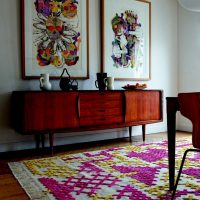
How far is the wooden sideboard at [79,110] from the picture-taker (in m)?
2.85

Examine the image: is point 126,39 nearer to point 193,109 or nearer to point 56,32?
point 56,32

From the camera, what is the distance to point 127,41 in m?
4.02

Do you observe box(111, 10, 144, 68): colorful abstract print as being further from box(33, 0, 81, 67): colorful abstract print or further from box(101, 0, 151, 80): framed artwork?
box(33, 0, 81, 67): colorful abstract print

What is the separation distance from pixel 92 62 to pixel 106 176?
74.9 inches

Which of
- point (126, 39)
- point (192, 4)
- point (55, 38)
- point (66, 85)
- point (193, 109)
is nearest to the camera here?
point (193, 109)

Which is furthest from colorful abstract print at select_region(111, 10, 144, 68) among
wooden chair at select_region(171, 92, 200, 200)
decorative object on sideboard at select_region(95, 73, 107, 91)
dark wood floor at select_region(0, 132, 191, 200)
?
wooden chair at select_region(171, 92, 200, 200)

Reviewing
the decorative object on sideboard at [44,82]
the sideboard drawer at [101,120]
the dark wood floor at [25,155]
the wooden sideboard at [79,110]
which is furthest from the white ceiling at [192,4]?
the dark wood floor at [25,155]

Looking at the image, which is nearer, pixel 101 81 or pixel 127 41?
pixel 101 81

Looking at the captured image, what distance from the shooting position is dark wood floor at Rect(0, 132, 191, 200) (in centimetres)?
189

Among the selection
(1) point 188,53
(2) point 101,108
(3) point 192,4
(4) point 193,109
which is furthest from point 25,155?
(1) point 188,53

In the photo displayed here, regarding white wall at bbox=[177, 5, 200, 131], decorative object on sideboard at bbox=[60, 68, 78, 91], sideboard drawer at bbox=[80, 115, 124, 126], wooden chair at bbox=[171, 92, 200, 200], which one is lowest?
sideboard drawer at bbox=[80, 115, 124, 126]

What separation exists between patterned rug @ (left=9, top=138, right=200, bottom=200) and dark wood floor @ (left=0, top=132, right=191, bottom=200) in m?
0.06

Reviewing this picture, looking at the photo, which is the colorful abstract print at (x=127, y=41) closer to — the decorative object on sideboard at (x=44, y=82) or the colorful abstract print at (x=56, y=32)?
the colorful abstract print at (x=56, y=32)

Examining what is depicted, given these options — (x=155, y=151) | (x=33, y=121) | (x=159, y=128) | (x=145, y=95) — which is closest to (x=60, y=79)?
(x=33, y=121)
